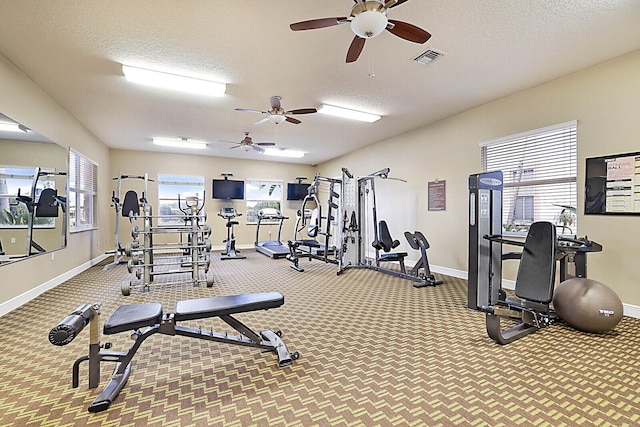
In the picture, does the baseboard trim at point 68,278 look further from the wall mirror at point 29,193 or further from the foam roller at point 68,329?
the foam roller at point 68,329

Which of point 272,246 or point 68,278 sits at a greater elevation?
point 272,246

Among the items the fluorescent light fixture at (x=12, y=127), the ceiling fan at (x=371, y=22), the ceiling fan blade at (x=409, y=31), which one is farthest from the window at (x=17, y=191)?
the ceiling fan blade at (x=409, y=31)

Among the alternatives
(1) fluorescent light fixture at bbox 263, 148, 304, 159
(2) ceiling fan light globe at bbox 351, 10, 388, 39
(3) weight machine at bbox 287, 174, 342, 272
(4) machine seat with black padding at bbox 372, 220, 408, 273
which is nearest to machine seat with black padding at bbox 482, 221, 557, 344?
(2) ceiling fan light globe at bbox 351, 10, 388, 39

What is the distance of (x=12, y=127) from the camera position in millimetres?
3637

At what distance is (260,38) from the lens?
10.4 ft

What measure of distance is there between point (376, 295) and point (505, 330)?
1.73m

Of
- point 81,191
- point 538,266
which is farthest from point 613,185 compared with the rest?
point 81,191

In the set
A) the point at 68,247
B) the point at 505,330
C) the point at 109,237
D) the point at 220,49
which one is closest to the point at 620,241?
the point at 505,330

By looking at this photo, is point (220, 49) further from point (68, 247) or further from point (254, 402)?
point (68, 247)

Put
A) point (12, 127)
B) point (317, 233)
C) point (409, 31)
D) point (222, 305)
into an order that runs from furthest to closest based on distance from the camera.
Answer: point (317, 233) < point (12, 127) < point (409, 31) < point (222, 305)

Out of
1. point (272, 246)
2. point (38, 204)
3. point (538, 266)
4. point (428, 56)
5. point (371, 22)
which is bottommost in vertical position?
point (272, 246)

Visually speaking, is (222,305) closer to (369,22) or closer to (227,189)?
(369,22)

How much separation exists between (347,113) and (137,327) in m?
4.53

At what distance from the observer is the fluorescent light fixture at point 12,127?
3465 mm
